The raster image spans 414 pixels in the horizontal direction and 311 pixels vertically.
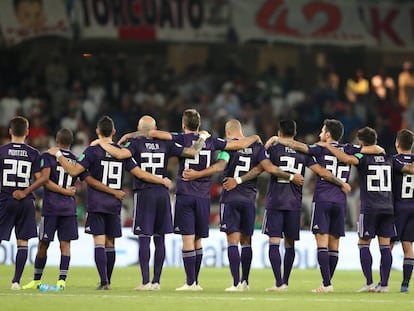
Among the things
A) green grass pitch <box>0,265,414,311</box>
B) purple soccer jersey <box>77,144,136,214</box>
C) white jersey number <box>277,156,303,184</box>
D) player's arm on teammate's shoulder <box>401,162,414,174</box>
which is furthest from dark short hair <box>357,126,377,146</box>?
purple soccer jersey <box>77,144,136,214</box>

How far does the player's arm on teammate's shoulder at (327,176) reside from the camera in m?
17.7

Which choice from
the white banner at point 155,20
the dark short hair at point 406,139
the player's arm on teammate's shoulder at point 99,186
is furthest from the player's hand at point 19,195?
the white banner at point 155,20

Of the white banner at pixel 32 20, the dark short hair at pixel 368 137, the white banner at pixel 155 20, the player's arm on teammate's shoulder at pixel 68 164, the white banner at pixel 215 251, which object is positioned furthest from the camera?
the white banner at pixel 155 20

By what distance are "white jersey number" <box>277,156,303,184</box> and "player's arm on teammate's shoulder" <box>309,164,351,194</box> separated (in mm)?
A: 207

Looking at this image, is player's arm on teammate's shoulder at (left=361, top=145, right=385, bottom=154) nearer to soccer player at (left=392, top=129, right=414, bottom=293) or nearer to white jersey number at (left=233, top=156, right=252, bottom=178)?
soccer player at (left=392, top=129, right=414, bottom=293)

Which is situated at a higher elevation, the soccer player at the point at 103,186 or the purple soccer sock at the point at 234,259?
the soccer player at the point at 103,186

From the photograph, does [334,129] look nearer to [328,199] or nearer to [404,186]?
[328,199]

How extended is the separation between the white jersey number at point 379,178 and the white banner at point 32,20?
12466 mm

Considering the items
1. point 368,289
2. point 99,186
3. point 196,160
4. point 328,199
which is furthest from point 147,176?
point 368,289

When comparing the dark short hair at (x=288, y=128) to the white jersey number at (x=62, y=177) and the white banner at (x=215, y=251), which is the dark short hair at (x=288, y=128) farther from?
the white banner at (x=215, y=251)

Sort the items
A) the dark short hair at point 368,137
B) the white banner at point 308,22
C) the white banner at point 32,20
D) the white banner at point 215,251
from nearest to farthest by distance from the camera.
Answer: the dark short hair at point 368,137 < the white banner at point 215,251 < the white banner at point 32,20 < the white banner at point 308,22

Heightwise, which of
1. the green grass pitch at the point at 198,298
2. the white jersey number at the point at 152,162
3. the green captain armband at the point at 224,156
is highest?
the green captain armband at the point at 224,156

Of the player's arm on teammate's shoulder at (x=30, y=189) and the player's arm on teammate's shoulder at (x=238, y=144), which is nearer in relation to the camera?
the player's arm on teammate's shoulder at (x=30, y=189)

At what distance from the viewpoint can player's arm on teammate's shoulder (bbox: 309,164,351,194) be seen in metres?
17.7
